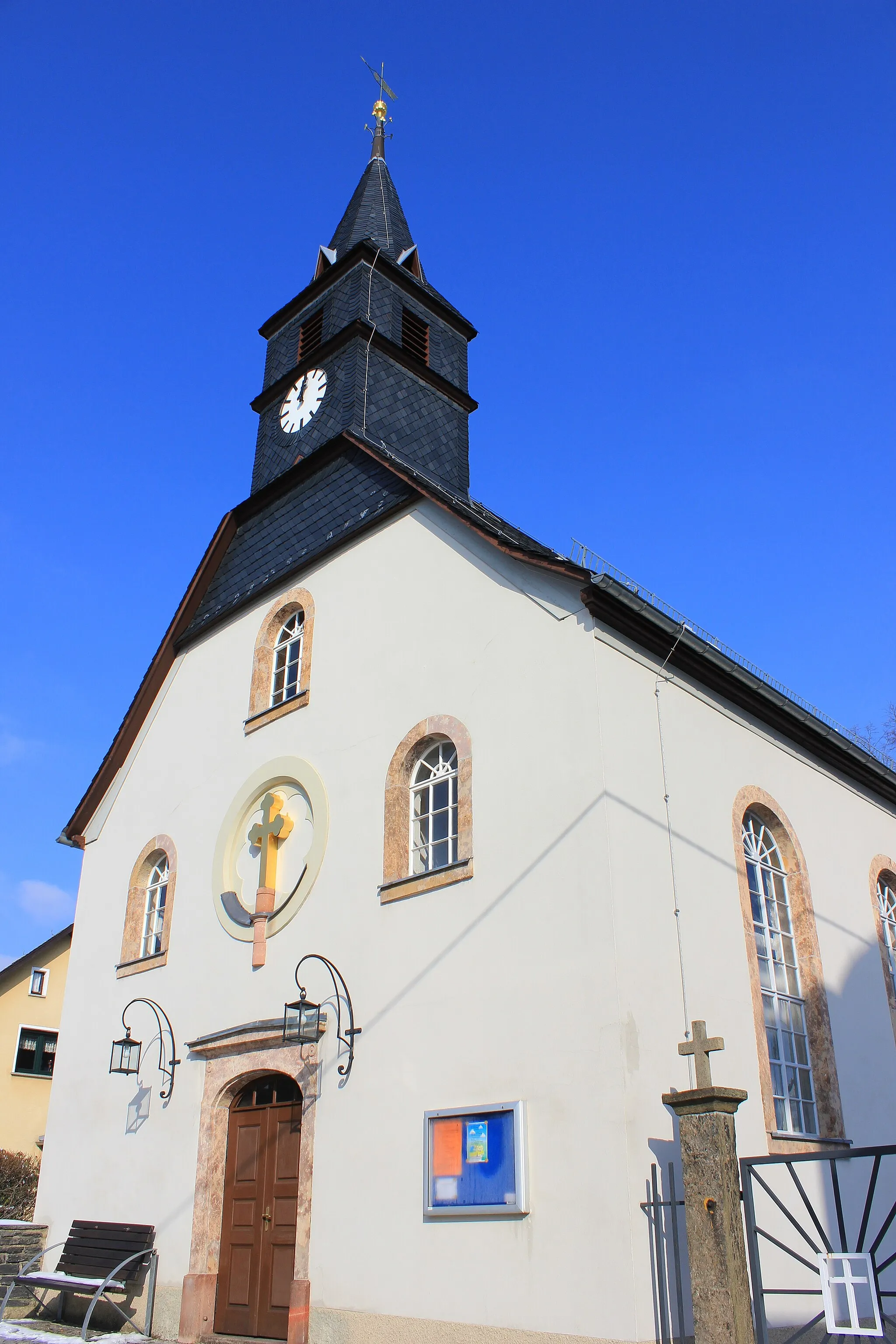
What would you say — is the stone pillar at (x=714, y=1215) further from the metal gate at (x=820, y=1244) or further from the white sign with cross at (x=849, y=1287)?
the white sign with cross at (x=849, y=1287)

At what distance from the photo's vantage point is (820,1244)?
9203 millimetres

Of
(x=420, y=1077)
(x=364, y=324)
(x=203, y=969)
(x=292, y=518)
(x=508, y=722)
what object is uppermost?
(x=364, y=324)

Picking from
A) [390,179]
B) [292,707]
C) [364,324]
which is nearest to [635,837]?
[292,707]

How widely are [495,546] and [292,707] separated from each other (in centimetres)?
332

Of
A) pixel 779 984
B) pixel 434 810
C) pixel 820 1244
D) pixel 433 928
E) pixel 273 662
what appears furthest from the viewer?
pixel 273 662

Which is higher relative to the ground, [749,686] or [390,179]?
[390,179]

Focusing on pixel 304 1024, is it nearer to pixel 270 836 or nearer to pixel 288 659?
pixel 270 836

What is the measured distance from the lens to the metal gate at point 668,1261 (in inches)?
284

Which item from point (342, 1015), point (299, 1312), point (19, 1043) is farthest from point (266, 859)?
point (19, 1043)

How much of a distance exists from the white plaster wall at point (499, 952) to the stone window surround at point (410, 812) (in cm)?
11

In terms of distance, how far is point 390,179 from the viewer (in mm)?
20359

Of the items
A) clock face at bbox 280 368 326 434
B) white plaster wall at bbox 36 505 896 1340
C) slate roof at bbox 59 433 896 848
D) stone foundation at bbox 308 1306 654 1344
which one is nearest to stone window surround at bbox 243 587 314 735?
white plaster wall at bbox 36 505 896 1340

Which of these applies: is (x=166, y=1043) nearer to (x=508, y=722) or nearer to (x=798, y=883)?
(x=508, y=722)

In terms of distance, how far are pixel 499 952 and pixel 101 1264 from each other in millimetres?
6005
